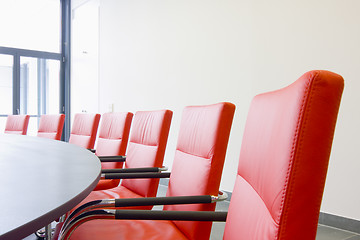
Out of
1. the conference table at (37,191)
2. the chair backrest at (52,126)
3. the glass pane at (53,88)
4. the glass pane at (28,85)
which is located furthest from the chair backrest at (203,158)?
the glass pane at (53,88)

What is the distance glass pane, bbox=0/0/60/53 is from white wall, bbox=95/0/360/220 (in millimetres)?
2076

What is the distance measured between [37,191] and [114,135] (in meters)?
1.75

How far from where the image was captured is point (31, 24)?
677 cm

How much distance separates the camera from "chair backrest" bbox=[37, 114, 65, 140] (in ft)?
10.7

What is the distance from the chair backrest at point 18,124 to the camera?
371 cm

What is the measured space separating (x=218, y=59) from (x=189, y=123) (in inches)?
89.9

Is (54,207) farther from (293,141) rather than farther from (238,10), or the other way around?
(238,10)

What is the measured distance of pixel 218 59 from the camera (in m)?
3.62

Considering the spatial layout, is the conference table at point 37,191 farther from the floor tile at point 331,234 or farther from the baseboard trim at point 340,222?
the baseboard trim at point 340,222

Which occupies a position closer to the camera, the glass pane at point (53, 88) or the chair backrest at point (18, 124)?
the chair backrest at point (18, 124)

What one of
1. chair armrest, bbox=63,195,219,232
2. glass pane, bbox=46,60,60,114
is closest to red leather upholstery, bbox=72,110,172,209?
chair armrest, bbox=63,195,219,232

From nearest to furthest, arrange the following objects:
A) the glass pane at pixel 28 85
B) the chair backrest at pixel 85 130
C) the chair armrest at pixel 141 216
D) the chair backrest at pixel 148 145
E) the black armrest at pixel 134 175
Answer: the chair armrest at pixel 141 216 < the black armrest at pixel 134 175 < the chair backrest at pixel 148 145 < the chair backrest at pixel 85 130 < the glass pane at pixel 28 85

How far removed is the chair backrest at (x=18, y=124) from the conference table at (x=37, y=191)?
2.89m

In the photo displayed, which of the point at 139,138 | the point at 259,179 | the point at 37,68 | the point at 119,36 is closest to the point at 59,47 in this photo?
the point at 37,68
